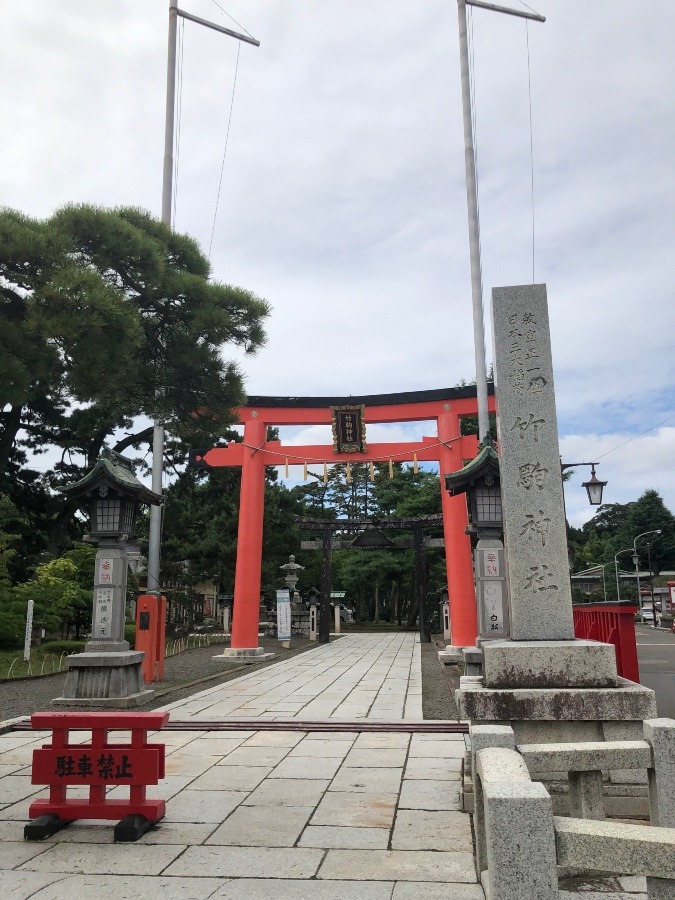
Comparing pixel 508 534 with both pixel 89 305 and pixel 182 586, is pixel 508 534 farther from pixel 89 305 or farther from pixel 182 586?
pixel 182 586

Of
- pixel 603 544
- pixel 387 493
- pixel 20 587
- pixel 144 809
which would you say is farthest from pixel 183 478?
pixel 603 544

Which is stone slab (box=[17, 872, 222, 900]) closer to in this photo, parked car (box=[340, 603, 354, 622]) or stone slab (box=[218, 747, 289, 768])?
stone slab (box=[218, 747, 289, 768])

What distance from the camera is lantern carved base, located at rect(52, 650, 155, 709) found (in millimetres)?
9406

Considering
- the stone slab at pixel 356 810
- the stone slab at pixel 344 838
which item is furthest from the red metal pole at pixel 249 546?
the stone slab at pixel 344 838

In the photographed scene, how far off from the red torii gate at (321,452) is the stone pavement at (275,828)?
8.83 meters

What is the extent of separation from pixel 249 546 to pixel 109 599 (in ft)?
21.4

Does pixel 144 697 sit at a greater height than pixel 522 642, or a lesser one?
lesser

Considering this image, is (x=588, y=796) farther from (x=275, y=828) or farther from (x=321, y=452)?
(x=321, y=452)

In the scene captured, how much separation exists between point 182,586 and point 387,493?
10.3m

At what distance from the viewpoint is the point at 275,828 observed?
426cm

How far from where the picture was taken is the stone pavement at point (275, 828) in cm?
340

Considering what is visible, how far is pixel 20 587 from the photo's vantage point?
1698 cm

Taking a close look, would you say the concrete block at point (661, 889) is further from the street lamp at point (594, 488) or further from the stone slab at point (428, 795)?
A: the street lamp at point (594, 488)

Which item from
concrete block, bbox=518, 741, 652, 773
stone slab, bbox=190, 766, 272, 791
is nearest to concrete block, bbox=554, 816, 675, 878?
concrete block, bbox=518, 741, 652, 773
